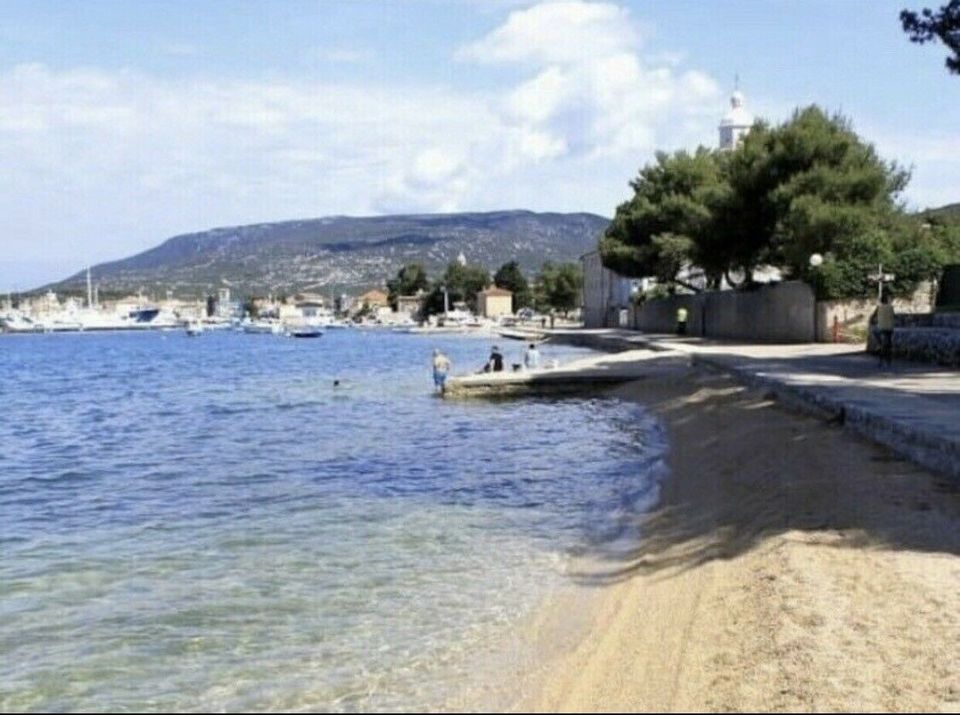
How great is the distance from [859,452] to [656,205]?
54323mm

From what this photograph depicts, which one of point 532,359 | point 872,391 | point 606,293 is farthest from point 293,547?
point 606,293

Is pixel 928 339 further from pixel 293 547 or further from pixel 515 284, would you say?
pixel 515 284

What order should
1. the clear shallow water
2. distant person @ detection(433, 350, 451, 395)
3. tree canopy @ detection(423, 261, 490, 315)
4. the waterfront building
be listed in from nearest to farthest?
the clear shallow water < distant person @ detection(433, 350, 451, 395) < the waterfront building < tree canopy @ detection(423, 261, 490, 315)

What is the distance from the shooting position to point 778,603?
341 inches

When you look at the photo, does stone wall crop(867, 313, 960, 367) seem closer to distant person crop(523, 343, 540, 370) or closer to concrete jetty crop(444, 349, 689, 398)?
concrete jetty crop(444, 349, 689, 398)

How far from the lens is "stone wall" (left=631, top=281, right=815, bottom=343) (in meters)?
43.2

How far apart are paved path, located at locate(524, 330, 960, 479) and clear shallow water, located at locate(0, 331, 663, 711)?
3.23 meters

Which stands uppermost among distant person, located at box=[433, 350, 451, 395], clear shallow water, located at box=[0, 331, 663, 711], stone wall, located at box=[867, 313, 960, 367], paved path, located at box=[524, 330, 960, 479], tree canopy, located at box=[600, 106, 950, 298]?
tree canopy, located at box=[600, 106, 950, 298]

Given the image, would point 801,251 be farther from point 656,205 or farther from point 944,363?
point 656,205

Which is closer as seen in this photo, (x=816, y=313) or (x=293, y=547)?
(x=293, y=547)

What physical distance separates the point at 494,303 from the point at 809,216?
120 metres

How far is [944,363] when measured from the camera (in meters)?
25.4

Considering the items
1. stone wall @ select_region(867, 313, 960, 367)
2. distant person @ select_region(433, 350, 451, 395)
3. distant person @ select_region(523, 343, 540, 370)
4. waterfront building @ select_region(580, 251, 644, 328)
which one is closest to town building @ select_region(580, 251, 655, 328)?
waterfront building @ select_region(580, 251, 644, 328)

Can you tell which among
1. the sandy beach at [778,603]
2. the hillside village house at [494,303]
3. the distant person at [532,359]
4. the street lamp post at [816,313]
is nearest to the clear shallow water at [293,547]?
the sandy beach at [778,603]
